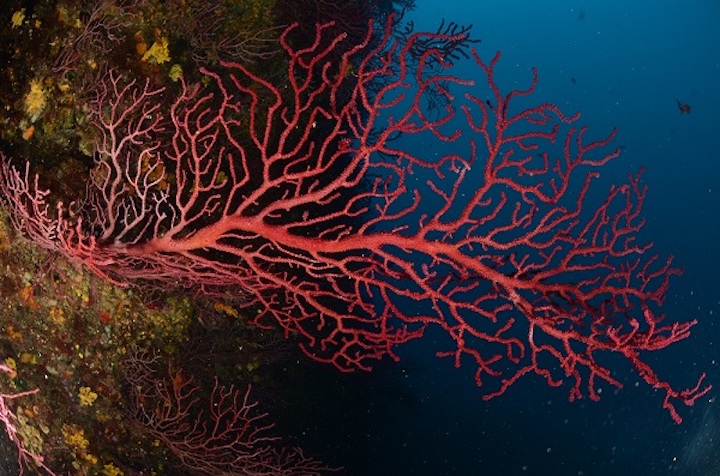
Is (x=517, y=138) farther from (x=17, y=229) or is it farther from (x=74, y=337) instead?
(x=74, y=337)

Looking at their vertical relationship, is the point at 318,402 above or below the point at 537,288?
below

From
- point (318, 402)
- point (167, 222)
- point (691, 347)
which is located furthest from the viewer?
point (691, 347)

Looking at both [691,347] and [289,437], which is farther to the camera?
[691,347]

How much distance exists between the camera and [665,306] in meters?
68.0

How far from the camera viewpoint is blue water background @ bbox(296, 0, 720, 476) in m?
15.3

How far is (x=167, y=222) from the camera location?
194 inches

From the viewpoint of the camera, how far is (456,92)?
74688 millimetres

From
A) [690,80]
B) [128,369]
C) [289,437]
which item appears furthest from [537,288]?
[690,80]

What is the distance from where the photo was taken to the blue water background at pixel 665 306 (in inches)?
604

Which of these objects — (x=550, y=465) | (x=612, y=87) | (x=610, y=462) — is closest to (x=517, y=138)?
(x=550, y=465)

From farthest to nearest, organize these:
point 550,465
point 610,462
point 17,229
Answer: point 610,462 → point 550,465 → point 17,229

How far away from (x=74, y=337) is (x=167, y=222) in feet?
4.44

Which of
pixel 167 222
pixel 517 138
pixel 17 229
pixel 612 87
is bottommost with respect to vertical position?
pixel 17 229

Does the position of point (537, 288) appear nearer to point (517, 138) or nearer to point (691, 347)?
point (517, 138)
